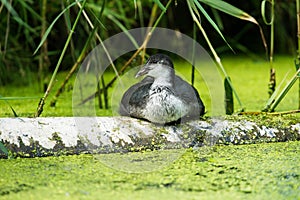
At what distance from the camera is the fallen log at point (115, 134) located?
1668 mm

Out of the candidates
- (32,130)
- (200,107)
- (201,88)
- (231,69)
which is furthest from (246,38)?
(32,130)

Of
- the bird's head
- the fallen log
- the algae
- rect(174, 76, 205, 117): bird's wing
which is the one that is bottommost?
the algae

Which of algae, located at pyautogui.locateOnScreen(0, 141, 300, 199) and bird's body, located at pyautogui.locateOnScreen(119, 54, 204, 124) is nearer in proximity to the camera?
algae, located at pyautogui.locateOnScreen(0, 141, 300, 199)

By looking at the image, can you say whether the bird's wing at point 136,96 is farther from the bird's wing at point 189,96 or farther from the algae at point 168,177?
the algae at point 168,177

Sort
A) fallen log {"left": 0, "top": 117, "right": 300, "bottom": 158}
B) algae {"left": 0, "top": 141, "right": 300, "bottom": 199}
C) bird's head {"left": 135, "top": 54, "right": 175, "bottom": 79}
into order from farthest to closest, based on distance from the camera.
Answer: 1. bird's head {"left": 135, "top": 54, "right": 175, "bottom": 79}
2. fallen log {"left": 0, "top": 117, "right": 300, "bottom": 158}
3. algae {"left": 0, "top": 141, "right": 300, "bottom": 199}

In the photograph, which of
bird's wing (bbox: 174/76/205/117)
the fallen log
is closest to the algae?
the fallen log

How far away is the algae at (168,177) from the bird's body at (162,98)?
0.41 feet

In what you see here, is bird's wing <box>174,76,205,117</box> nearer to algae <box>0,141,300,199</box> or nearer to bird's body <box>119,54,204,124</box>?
bird's body <box>119,54,204,124</box>

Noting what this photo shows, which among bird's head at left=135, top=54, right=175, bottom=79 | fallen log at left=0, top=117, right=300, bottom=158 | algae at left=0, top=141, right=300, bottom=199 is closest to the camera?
algae at left=0, top=141, right=300, bottom=199

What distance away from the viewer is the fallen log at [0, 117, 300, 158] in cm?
167

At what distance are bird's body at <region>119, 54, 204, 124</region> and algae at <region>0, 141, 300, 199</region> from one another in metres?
0.12

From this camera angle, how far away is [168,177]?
146 cm

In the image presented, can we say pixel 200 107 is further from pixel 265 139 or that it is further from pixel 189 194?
pixel 189 194

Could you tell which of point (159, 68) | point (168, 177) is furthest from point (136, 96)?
point (168, 177)
